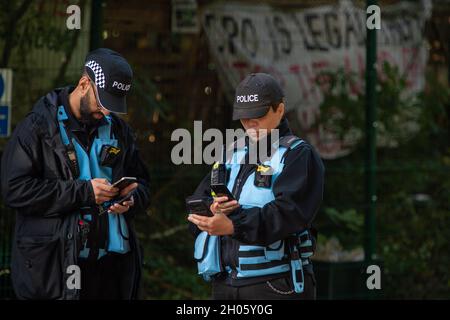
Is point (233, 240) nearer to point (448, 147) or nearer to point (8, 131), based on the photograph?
point (8, 131)

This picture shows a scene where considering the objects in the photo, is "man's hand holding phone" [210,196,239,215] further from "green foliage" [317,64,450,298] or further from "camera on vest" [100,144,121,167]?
"green foliage" [317,64,450,298]

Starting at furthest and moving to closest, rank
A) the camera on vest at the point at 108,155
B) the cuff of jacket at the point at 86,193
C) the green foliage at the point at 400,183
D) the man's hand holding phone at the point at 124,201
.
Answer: the green foliage at the point at 400,183 → the camera on vest at the point at 108,155 → the man's hand holding phone at the point at 124,201 → the cuff of jacket at the point at 86,193

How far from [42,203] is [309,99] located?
414cm

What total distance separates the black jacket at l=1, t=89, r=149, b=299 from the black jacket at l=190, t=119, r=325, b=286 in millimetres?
689

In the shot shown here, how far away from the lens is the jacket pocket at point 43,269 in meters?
5.01

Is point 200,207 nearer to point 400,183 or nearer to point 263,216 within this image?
point 263,216

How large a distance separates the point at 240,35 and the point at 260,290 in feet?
13.2

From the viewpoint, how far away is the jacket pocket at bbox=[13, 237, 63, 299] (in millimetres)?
5012

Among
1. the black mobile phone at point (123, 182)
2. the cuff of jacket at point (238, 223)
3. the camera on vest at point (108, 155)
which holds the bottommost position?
the cuff of jacket at point (238, 223)

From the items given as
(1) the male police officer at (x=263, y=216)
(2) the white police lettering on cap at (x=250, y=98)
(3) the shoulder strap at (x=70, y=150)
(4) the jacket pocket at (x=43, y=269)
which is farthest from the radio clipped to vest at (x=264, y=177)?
(4) the jacket pocket at (x=43, y=269)

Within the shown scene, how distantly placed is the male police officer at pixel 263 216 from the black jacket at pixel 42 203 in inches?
25.9

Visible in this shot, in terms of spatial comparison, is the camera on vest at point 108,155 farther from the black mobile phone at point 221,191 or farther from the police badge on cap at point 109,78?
the black mobile phone at point 221,191
